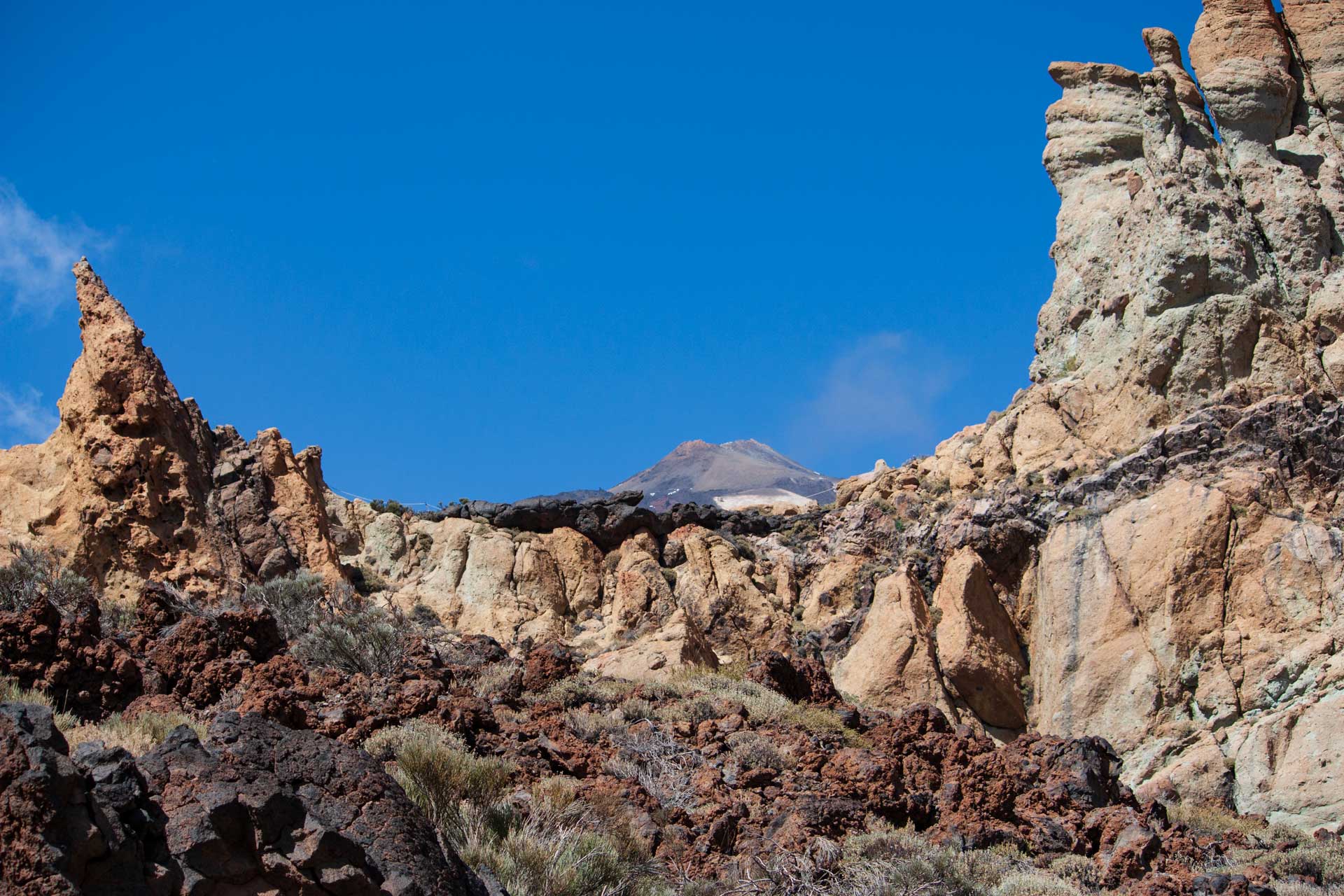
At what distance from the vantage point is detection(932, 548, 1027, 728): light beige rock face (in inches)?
917

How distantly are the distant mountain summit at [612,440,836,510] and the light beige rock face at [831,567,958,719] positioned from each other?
82.0 metres

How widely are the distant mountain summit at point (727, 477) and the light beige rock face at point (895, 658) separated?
269 ft

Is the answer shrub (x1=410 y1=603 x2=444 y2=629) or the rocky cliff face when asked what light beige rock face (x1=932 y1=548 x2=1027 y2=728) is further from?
shrub (x1=410 y1=603 x2=444 y2=629)

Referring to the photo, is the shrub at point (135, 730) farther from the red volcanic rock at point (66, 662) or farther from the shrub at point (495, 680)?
the shrub at point (495, 680)

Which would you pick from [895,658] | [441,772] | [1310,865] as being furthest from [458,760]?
[895,658]

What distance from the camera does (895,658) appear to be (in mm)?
23234

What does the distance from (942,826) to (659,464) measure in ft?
528

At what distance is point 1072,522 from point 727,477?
12229 cm

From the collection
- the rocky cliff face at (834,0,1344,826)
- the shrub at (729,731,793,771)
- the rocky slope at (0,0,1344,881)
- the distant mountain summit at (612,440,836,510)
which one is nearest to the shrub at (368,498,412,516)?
the rocky slope at (0,0,1344,881)

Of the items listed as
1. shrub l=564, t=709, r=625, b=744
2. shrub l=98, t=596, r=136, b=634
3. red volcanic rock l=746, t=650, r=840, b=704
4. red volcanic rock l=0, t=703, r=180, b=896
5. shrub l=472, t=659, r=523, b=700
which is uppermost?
shrub l=98, t=596, r=136, b=634

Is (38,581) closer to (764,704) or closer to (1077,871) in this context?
(764,704)

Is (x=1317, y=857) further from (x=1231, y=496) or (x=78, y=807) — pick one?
(x=78, y=807)

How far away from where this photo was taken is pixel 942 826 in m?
12.5

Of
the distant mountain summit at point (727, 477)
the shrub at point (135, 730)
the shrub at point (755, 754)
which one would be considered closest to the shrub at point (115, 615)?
the shrub at point (135, 730)
